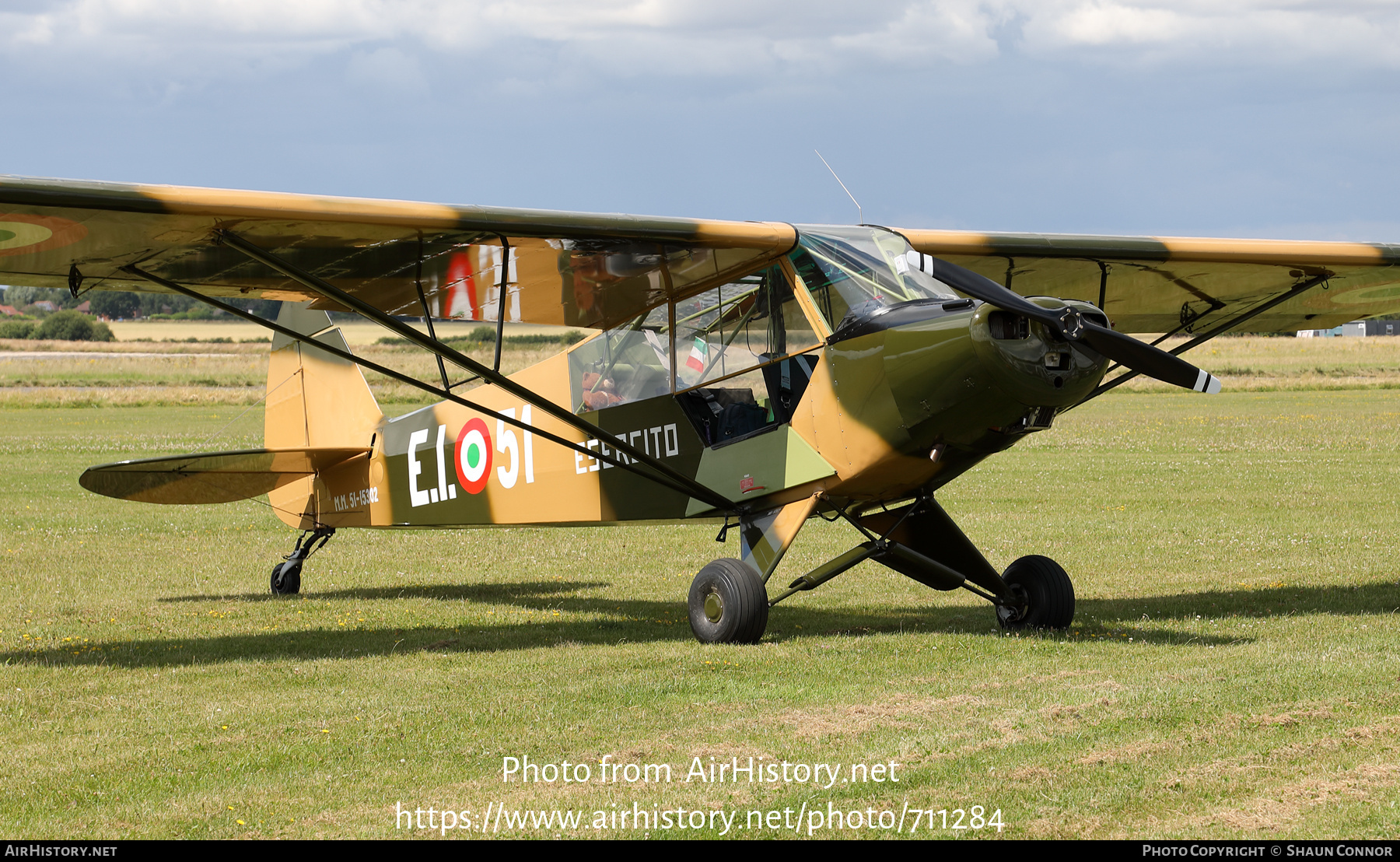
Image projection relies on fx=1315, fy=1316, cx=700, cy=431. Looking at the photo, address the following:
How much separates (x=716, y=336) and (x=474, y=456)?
2.92 m

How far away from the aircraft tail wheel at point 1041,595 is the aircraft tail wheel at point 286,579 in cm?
648

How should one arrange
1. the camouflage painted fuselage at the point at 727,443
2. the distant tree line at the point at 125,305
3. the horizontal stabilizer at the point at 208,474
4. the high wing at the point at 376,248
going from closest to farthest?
the high wing at the point at 376,248, the camouflage painted fuselage at the point at 727,443, the horizontal stabilizer at the point at 208,474, the distant tree line at the point at 125,305

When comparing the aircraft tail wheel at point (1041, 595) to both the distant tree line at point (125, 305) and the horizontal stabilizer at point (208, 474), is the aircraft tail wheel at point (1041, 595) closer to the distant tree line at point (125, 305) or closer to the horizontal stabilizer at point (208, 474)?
the horizontal stabilizer at point (208, 474)

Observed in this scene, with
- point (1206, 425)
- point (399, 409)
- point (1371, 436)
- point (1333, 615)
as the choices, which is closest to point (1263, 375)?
point (1206, 425)

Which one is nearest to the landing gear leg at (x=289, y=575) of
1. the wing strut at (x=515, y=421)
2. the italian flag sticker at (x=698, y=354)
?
the wing strut at (x=515, y=421)

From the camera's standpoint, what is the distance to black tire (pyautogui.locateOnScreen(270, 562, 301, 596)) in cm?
1193

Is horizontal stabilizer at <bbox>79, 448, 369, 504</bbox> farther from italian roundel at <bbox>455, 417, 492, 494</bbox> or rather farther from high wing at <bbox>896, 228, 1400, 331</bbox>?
high wing at <bbox>896, 228, 1400, 331</bbox>

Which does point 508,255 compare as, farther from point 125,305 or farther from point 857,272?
point 125,305

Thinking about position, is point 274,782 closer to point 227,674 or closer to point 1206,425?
point 227,674

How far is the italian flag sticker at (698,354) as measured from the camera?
923cm

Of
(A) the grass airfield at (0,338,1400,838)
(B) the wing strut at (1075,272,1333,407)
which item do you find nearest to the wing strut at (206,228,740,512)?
(A) the grass airfield at (0,338,1400,838)

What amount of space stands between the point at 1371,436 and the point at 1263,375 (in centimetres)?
2472

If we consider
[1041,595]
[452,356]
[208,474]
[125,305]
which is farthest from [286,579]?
[125,305]

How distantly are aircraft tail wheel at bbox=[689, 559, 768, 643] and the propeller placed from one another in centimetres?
230
